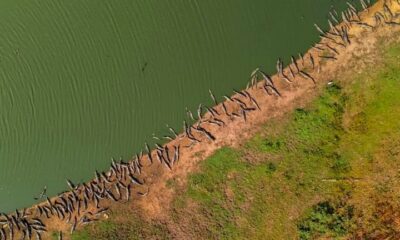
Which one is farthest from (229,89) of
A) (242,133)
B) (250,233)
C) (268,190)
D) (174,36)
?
(250,233)

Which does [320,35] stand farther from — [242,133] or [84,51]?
[84,51]

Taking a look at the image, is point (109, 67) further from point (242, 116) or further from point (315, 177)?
point (315, 177)

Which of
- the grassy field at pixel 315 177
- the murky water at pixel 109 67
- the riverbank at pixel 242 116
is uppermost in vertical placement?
the murky water at pixel 109 67

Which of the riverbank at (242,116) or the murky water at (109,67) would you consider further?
the murky water at (109,67)

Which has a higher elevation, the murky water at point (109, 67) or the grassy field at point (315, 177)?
the murky water at point (109, 67)

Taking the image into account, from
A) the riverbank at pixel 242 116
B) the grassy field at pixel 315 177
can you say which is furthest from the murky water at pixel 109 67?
the grassy field at pixel 315 177

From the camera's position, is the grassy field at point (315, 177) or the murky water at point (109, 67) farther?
the murky water at point (109, 67)

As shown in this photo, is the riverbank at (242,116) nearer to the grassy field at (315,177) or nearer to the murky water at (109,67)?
the grassy field at (315,177)

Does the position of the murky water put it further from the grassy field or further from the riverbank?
the grassy field
